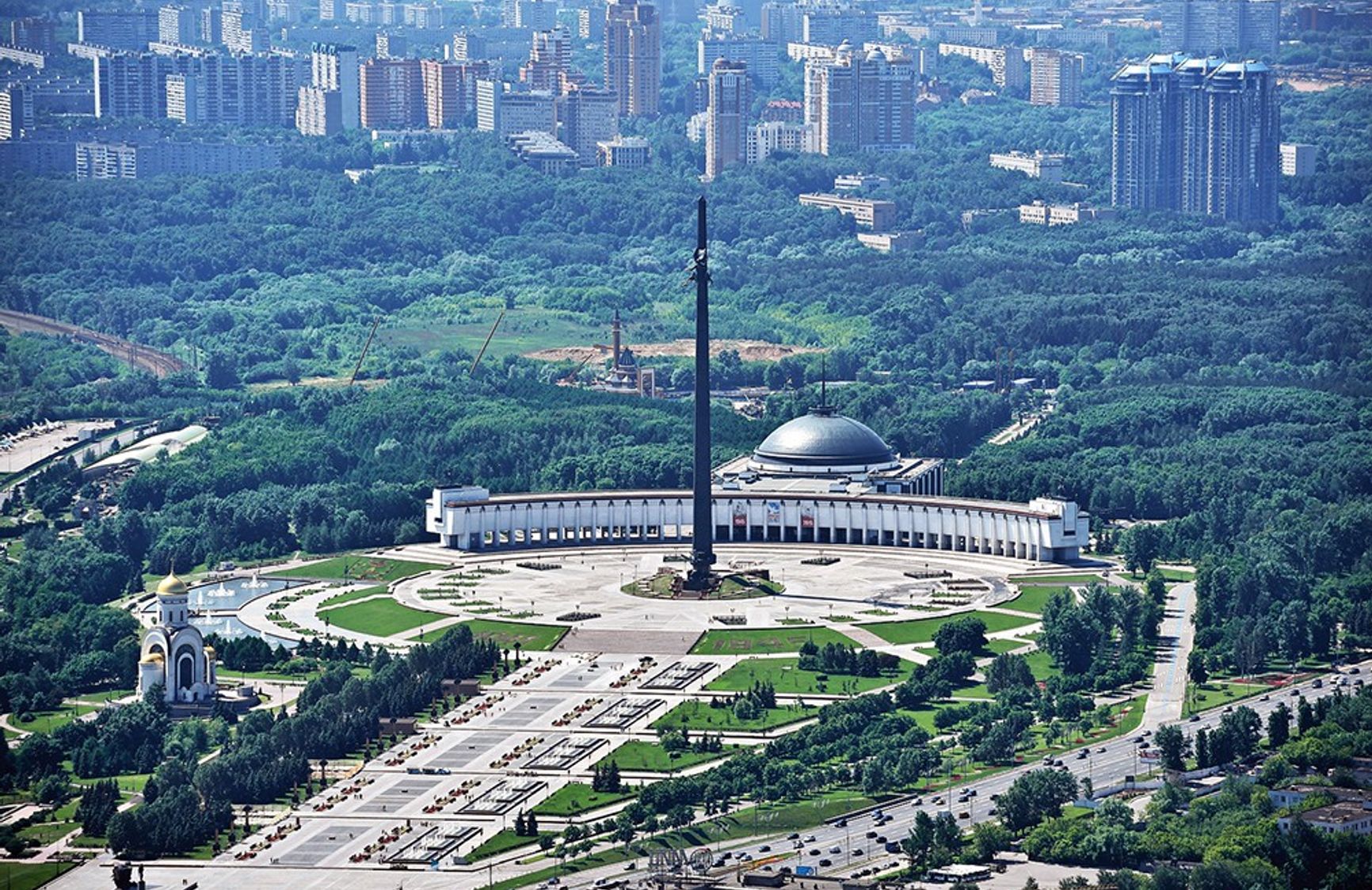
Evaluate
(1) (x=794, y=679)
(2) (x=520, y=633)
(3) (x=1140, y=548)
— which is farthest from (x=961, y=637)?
(3) (x=1140, y=548)

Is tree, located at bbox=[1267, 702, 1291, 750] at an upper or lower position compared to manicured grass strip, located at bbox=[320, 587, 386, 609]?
upper

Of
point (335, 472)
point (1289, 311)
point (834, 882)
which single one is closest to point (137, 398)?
point (335, 472)

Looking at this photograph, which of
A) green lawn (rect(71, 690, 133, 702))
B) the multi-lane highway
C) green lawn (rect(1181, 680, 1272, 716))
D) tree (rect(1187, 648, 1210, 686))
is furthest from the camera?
tree (rect(1187, 648, 1210, 686))

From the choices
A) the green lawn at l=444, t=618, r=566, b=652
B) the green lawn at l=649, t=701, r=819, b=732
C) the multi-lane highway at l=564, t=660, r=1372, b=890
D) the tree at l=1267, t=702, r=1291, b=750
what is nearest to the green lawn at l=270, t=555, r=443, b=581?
the green lawn at l=444, t=618, r=566, b=652

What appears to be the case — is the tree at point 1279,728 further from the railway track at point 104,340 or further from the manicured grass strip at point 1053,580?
the railway track at point 104,340

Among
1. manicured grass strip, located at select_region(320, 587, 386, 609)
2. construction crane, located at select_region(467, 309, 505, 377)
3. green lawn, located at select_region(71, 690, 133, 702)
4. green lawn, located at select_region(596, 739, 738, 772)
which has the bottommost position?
manicured grass strip, located at select_region(320, 587, 386, 609)

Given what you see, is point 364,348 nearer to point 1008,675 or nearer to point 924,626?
point 924,626

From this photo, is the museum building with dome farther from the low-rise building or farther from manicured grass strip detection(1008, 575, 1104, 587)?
the low-rise building
